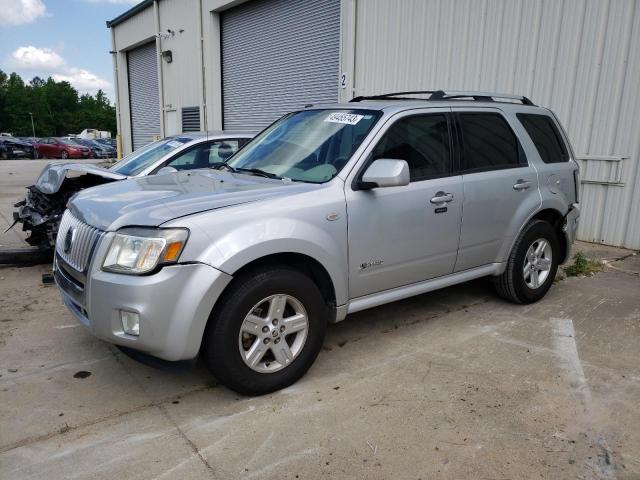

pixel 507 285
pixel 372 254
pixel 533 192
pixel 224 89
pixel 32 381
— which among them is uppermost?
pixel 224 89

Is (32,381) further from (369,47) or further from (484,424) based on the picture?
(369,47)

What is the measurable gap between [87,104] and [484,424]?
121134 mm

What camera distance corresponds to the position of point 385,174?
3418 mm

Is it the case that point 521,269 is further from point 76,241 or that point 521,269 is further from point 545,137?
point 76,241

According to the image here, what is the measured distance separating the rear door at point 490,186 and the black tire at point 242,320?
1.55 m

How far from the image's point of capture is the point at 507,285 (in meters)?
4.84

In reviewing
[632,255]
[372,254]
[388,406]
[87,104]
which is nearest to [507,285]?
[372,254]

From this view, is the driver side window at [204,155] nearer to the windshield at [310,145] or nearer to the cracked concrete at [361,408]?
the windshield at [310,145]

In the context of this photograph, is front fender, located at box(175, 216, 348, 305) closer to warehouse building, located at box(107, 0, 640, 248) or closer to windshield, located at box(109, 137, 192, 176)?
windshield, located at box(109, 137, 192, 176)

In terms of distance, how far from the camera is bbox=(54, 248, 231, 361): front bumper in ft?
9.29

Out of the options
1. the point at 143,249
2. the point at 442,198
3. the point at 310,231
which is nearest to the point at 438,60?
the point at 442,198

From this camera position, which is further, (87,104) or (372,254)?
(87,104)

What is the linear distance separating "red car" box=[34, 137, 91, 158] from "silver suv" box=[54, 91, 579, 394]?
32434mm

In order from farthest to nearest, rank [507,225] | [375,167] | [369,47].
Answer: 1. [369,47]
2. [507,225]
3. [375,167]
